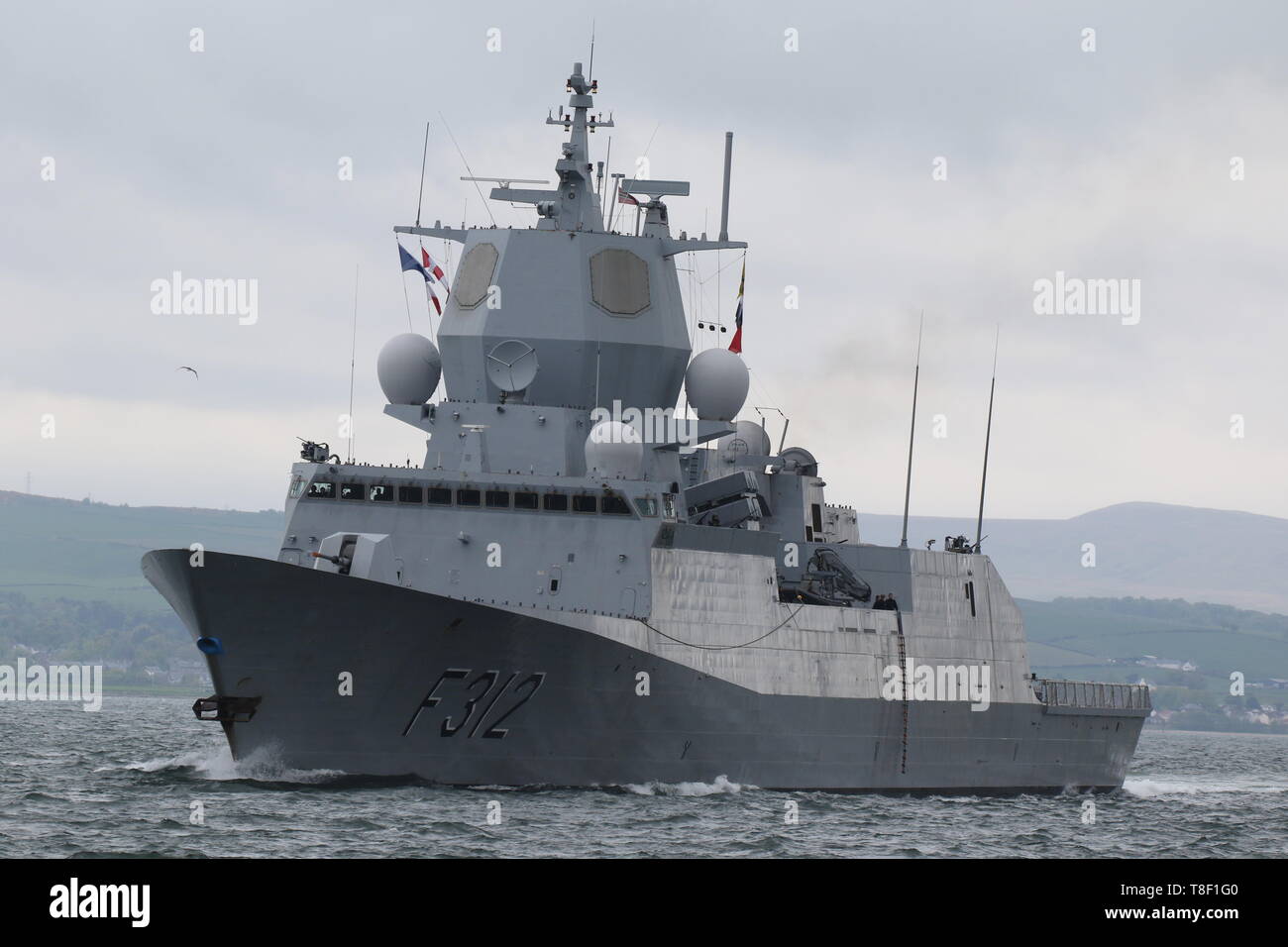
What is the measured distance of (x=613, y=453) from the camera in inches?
1128

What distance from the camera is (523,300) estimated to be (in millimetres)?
30531

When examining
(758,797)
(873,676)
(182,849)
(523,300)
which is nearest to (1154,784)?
(873,676)

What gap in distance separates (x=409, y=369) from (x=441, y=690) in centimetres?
770

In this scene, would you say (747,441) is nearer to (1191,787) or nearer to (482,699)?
(482,699)

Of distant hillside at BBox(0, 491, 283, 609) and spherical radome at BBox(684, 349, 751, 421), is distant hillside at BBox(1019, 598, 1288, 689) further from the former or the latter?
spherical radome at BBox(684, 349, 751, 421)

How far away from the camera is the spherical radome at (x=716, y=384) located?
31891mm

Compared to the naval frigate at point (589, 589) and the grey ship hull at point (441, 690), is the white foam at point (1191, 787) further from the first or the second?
the grey ship hull at point (441, 690)

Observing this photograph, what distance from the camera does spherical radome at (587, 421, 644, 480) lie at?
2866cm

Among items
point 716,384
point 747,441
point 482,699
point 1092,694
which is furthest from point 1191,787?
point 482,699

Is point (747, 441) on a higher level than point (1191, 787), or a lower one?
higher

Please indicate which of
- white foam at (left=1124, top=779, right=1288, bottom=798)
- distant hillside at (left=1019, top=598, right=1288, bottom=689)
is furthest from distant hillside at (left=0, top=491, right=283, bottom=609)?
white foam at (left=1124, top=779, right=1288, bottom=798)

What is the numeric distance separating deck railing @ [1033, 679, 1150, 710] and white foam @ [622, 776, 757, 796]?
10.3 meters
